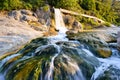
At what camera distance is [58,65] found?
1238cm

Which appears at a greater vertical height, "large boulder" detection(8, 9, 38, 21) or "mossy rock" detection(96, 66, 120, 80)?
"large boulder" detection(8, 9, 38, 21)

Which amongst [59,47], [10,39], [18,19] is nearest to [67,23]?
[18,19]

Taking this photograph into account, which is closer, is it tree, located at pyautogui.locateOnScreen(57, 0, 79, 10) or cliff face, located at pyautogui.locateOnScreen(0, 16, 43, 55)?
cliff face, located at pyautogui.locateOnScreen(0, 16, 43, 55)

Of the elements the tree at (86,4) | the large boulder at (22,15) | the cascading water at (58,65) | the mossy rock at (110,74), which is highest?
the large boulder at (22,15)

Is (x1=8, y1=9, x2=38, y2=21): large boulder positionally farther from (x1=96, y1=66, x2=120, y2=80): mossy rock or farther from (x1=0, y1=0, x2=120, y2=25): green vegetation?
(x1=96, y1=66, x2=120, y2=80): mossy rock

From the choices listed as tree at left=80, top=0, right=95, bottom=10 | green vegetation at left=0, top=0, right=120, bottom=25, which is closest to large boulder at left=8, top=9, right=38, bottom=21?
green vegetation at left=0, top=0, right=120, bottom=25

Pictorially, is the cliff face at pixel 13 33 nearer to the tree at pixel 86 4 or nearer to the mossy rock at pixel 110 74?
the mossy rock at pixel 110 74

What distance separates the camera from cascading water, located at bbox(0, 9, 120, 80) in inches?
468

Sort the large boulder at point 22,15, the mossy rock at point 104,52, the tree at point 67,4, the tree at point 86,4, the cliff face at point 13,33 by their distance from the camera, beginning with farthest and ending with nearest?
the tree at point 86,4
the tree at point 67,4
the large boulder at point 22,15
the cliff face at point 13,33
the mossy rock at point 104,52

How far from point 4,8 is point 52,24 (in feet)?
19.8

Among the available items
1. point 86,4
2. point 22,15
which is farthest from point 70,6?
point 22,15

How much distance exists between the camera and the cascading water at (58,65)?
11.9 m

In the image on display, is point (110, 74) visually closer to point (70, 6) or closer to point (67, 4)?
point (67, 4)

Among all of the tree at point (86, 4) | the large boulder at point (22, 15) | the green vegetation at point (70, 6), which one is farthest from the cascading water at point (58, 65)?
the tree at point (86, 4)
